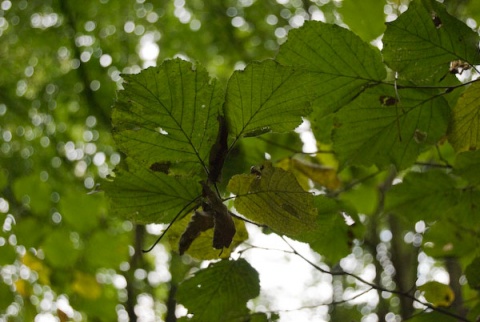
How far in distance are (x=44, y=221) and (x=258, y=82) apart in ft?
2.98

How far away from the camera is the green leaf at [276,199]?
1.46 feet

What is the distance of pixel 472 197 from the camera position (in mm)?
748

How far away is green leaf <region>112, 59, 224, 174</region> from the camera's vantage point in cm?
44

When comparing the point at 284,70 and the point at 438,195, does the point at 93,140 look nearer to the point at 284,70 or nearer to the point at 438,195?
the point at 438,195

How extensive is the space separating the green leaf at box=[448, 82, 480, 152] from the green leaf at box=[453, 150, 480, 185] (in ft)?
0.18

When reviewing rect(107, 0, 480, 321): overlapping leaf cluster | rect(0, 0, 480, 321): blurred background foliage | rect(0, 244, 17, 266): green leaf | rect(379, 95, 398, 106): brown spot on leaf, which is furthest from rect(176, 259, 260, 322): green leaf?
rect(0, 0, 480, 321): blurred background foliage

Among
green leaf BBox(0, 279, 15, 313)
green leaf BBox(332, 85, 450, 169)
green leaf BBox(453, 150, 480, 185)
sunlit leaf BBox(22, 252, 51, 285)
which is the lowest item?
green leaf BBox(453, 150, 480, 185)

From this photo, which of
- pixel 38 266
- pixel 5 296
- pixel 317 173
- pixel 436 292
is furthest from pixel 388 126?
pixel 5 296

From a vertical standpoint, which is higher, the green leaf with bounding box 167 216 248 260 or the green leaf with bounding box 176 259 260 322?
the green leaf with bounding box 167 216 248 260

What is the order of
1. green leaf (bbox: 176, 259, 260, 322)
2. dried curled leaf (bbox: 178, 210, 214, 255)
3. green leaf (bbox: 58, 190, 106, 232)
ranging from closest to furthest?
dried curled leaf (bbox: 178, 210, 214, 255) < green leaf (bbox: 176, 259, 260, 322) < green leaf (bbox: 58, 190, 106, 232)

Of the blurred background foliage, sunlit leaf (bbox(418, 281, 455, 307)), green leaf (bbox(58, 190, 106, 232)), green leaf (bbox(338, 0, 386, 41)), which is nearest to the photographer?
green leaf (bbox(338, 0, 386, 41))

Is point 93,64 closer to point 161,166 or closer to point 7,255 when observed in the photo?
point 7,255

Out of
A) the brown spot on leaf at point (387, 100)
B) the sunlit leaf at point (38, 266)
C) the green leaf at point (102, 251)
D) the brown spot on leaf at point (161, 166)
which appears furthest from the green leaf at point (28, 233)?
the brown spot on leaf at point (387, 100)

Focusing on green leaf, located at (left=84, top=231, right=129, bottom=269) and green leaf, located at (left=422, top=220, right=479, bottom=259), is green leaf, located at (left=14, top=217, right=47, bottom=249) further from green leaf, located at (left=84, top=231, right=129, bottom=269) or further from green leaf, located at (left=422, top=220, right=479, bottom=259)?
green leaf, located at (left=422, top=220, right=479, bottom=259)
